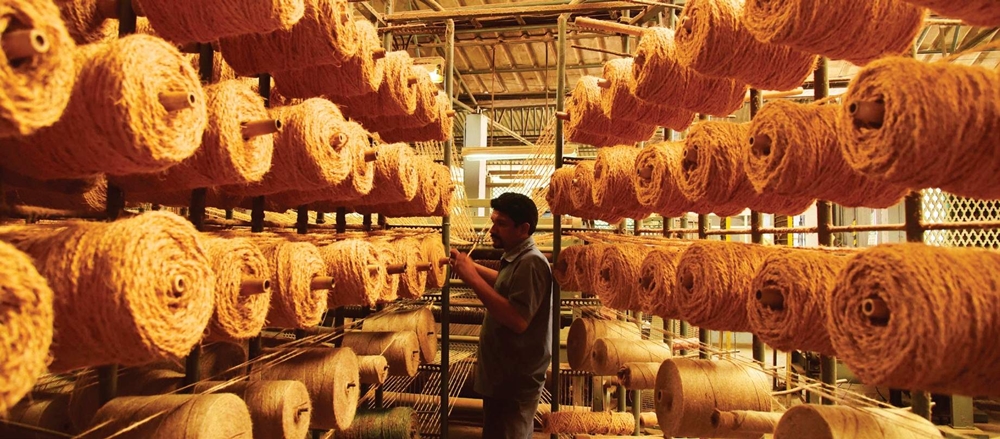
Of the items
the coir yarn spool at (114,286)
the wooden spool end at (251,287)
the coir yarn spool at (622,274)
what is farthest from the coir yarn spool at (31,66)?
the coir yarn spool at (622,274)

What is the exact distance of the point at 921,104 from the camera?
1060 millimetres

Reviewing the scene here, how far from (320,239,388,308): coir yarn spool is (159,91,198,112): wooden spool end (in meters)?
1.11

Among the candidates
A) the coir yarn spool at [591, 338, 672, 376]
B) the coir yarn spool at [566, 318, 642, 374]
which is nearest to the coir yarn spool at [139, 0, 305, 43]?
the coir yarn spool at [591, 338, 672, 376]

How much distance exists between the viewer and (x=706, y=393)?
7.25ft

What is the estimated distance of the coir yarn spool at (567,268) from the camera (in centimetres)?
373

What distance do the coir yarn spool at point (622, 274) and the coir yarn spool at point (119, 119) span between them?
199 cm

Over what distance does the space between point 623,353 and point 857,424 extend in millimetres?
1975

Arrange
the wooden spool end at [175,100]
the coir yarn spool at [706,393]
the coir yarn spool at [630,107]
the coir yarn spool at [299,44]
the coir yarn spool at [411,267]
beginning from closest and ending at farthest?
1. the wooden spool end at [175,100]
2. the coir yarn spool at [299,44]
3. the coir yarn spool at [706,393]
4. the coir yarn spool at [630,107]
5. the coir yarn spool at [411,267]

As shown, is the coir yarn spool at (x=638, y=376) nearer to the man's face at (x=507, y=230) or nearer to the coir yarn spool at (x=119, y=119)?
the man's face at (x=507, y=230)

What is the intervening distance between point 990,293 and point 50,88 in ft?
5.46

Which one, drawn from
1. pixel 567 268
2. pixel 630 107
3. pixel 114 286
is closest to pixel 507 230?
pixel 567 268

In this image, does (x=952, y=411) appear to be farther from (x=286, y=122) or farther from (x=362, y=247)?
(x=286, y=122)

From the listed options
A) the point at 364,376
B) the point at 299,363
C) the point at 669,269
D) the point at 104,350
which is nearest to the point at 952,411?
the point at 669,269

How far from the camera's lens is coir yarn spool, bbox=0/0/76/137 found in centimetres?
91
